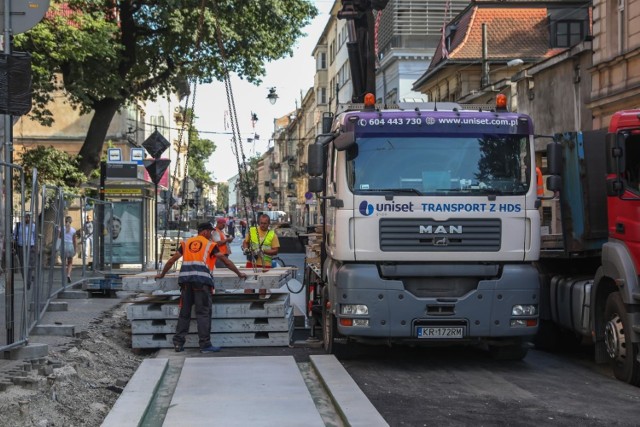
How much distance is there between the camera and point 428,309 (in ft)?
35.5

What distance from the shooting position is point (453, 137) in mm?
11008

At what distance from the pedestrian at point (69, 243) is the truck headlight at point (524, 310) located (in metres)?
7.78

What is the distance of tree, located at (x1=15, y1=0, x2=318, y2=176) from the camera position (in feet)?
79.4

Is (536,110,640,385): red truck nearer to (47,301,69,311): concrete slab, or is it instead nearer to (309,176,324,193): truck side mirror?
(309,176,324,193): truck side mirror

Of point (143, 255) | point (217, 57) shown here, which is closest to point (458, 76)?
point (217, 57)

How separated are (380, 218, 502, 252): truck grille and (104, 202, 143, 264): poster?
12282 millimetres

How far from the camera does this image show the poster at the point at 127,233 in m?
22.4

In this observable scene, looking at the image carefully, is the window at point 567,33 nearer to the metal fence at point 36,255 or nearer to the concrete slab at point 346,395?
the metal fence at point 36,255

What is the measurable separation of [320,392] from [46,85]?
18.0m

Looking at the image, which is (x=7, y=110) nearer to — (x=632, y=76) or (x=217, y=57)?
(x=632, y=76)

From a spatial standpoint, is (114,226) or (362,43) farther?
(114,226)

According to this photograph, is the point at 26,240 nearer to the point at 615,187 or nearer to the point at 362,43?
the point at 615,187

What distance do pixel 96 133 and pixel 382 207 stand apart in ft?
61.0

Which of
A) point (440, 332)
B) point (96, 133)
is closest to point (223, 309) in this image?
point (440, 332)
